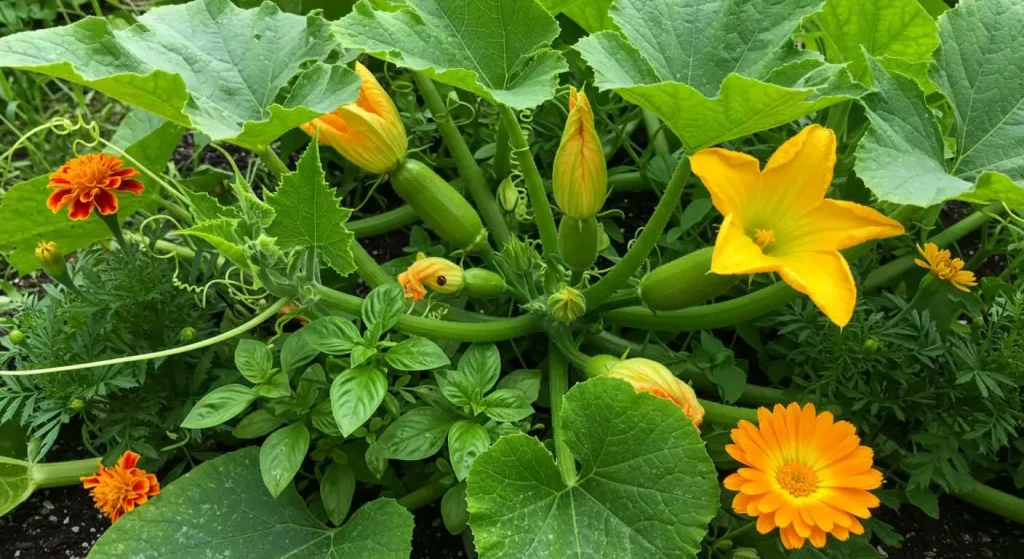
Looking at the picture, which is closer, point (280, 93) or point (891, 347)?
point (280, 93)

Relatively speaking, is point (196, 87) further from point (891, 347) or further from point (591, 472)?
point (891, 347)

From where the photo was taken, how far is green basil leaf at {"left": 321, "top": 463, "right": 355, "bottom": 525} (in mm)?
1377

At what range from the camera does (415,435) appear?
1.31 m

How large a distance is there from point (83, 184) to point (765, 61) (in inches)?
42.5

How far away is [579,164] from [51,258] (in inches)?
35.0

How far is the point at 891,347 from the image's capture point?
1.50 metres

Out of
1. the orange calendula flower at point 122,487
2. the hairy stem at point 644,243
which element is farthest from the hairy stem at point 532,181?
the orange calendula flower at point 122,487

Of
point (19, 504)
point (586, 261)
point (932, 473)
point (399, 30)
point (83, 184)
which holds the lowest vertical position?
point (19, 504)

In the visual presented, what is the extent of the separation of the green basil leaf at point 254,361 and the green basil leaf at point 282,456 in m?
0.09

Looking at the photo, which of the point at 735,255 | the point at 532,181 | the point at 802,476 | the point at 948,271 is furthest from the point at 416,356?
the point at 948,271

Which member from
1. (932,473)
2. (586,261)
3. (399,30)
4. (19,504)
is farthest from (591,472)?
(19,504)

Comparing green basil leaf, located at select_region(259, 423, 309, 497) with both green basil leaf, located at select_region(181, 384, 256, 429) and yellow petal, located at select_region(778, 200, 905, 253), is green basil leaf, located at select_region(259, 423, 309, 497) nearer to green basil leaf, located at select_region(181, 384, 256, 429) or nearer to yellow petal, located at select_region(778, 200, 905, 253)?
green basil leaf, located at select_region(181, 384, 256, 429)

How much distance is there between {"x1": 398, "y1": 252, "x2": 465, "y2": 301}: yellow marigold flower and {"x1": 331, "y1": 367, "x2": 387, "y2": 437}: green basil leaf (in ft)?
0.59

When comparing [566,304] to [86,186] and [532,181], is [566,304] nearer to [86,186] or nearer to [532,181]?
[532,181]
